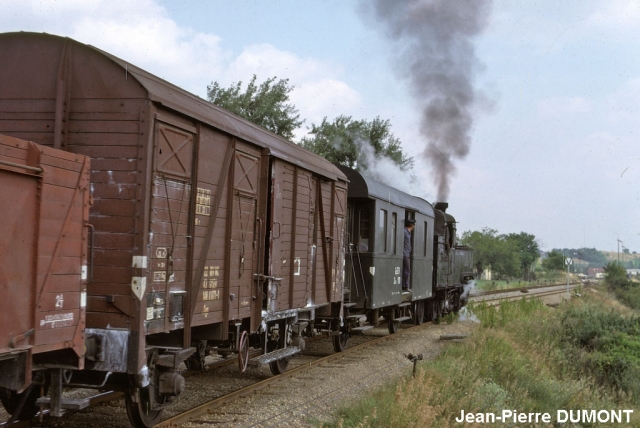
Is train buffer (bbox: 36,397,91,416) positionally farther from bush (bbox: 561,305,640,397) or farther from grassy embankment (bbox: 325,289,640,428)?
bush (bbox: 561,305,640,397)

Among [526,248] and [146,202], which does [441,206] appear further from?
[526,248]

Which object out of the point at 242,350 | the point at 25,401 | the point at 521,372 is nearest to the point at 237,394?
the point at 242,350

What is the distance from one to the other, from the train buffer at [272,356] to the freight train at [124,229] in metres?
0.08

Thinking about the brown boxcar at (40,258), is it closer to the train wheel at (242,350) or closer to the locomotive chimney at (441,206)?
the train wheel at (242,350)

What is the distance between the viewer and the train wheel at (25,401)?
18.9ft

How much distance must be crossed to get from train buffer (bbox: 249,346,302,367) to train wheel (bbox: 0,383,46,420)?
288 cm

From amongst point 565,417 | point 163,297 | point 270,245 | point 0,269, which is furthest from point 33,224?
point 565,417

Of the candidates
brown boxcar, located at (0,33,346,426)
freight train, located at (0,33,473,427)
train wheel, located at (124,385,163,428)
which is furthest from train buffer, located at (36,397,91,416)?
train wheel, located at (124,385,163,428)

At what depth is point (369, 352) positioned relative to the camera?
13.3 meters

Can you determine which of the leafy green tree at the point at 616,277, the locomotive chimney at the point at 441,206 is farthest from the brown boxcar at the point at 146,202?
the leafy green tree at the point at 616,277

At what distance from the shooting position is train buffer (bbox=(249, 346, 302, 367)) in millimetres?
8523

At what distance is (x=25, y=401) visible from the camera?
19.3 feet

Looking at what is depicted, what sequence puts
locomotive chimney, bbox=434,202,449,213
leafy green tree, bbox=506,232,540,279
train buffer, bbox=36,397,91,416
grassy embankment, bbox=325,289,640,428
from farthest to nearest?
leafy green tree, bbox=506,232,540,279 < locomotive chimney, bbox=434,202,449,213 < grassy embankment, bbox=325,289,640,428 < train buffer, bbox=36,397,91,416

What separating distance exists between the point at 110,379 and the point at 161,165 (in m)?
2.12
